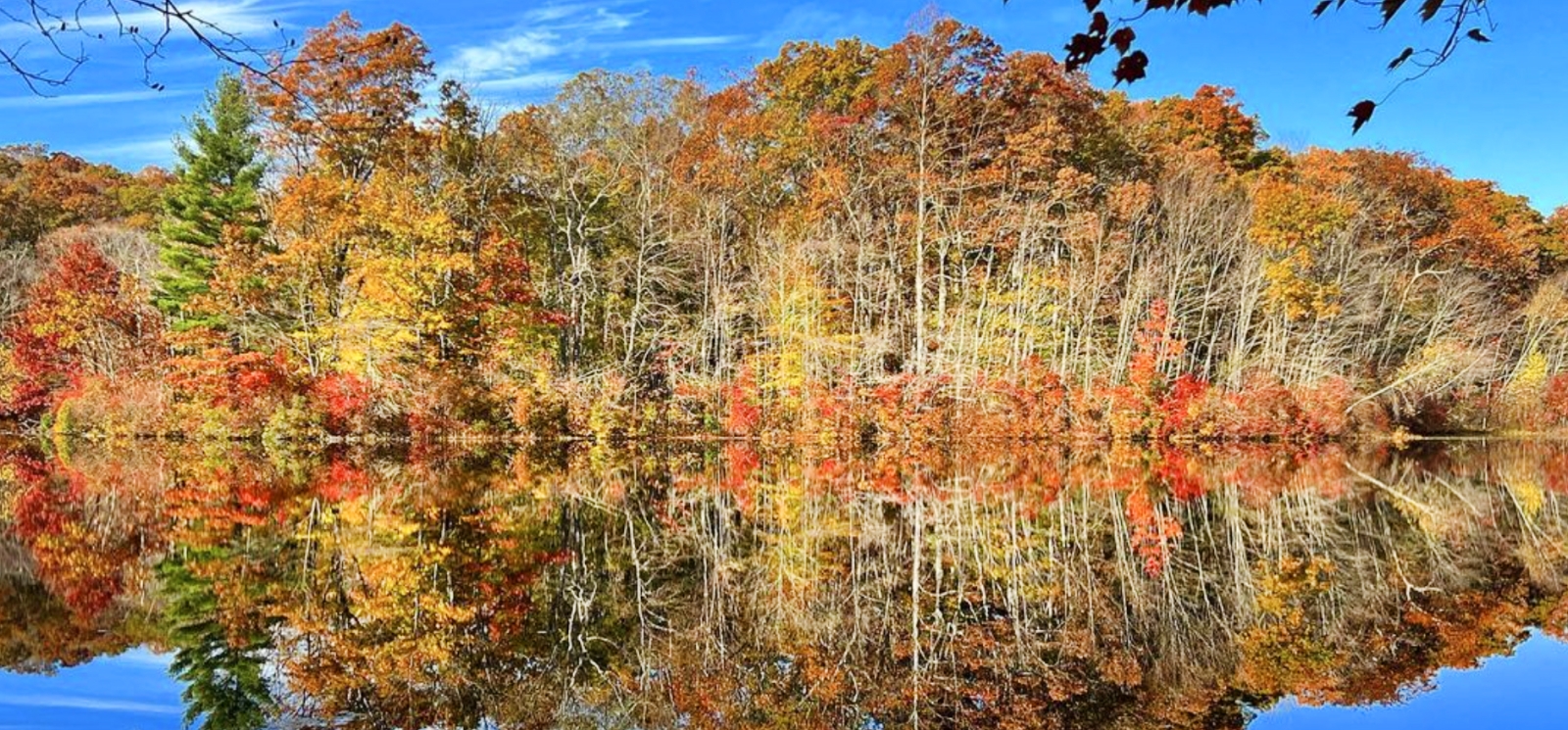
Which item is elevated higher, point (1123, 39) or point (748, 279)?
point (748, 279)

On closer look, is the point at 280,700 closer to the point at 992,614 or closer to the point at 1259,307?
the point at 992,614

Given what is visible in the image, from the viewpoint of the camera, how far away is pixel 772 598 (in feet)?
26.5

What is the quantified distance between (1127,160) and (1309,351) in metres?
7.90

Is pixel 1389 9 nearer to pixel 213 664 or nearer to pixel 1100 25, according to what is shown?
pixel 1100 25

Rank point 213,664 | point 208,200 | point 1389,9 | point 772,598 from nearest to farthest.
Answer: point 1389,9 → point 213,664 → point 772,598 → point 208,200

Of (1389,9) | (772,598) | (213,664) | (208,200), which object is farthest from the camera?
(208,200)

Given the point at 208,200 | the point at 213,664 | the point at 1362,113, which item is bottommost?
the point at 213,664

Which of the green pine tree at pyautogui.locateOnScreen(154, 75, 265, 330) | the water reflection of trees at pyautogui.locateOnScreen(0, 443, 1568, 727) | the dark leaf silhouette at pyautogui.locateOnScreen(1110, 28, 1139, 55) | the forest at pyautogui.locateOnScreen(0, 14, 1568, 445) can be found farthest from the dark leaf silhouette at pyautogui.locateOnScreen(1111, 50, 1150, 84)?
the green pine tree at pyautogui.locateOnScreen(154, 75, 265, 330)

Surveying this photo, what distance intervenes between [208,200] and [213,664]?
2708 centimetres

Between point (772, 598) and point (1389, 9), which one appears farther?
point (772, 598)

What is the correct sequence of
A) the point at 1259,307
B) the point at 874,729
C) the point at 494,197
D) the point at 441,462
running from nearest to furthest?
the point at 874,729 < the point at 441,462 < the point at 494,197 < the point at 1259,307

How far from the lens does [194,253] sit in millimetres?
28969

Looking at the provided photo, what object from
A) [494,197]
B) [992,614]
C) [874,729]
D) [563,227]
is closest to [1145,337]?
[563,227]

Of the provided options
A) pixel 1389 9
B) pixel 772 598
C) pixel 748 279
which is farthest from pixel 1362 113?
pixel 748 279
